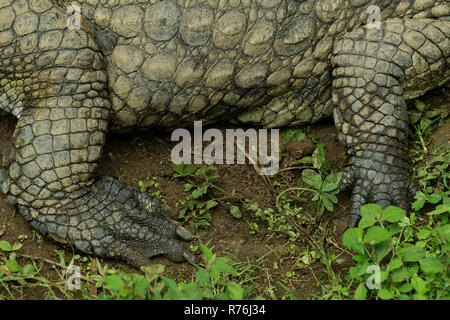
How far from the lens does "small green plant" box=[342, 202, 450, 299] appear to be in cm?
298

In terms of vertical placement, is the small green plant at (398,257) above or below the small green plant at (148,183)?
below

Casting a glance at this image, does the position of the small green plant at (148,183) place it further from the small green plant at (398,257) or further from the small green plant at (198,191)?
the small green plant at (398,257)

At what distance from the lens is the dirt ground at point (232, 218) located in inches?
136

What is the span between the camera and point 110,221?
3.56 metres

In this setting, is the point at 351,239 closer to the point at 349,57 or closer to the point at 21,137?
the point at 349,57

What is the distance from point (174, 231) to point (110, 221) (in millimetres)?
388

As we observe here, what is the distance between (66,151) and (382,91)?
1966 millimetres

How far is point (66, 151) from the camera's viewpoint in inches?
136
